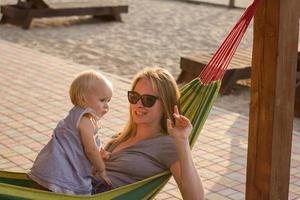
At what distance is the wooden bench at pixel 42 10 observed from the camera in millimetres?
11023

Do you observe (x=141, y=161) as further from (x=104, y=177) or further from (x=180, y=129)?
(x=180, y=129)

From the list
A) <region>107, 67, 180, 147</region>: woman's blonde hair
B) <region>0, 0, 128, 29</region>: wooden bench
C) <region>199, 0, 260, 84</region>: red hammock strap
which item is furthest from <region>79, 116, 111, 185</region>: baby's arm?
<region>0, 0, 128, 29</region>: wooden bench

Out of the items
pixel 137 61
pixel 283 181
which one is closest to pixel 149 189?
pixel 283 181

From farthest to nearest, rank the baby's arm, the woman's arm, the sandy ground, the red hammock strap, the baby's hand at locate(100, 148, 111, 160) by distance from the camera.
Answer: the sandy ground, the red hammock strap, the baby's hand at locate(100, 148, 111, 160), the baby's arm, the woman's arm

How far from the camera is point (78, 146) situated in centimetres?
263

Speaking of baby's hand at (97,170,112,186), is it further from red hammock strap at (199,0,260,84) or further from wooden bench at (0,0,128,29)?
wooden bench at (0,0,128,29)

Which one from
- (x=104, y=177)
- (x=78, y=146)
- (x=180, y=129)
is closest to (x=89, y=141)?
(x=78, y=146)

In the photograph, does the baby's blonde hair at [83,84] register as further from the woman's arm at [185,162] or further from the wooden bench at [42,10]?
the wooden bench at [42,10]

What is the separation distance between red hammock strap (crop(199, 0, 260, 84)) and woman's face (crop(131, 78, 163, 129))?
455mm

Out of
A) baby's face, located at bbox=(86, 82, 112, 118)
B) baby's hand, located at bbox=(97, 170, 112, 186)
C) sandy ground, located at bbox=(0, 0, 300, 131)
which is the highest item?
baby's face, located at bbox=(86, 82, 112, 118)

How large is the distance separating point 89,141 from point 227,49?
83 centimetres

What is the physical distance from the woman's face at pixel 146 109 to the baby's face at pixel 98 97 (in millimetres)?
133

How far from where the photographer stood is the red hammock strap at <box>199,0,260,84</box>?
290 cm

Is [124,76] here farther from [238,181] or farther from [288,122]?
[288,122]
